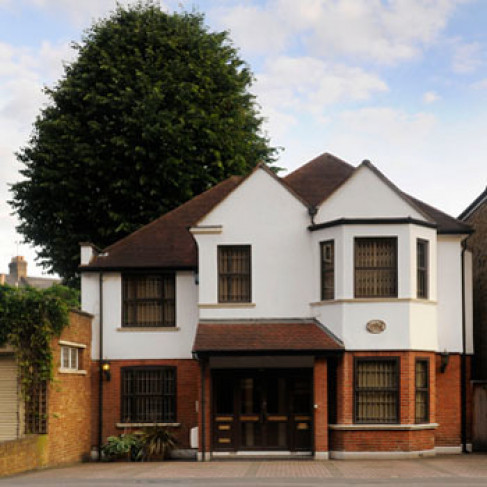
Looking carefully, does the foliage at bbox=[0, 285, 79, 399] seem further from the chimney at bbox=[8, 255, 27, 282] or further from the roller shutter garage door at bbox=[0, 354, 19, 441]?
the chimney at bbox=[8, 255, 27, 282]

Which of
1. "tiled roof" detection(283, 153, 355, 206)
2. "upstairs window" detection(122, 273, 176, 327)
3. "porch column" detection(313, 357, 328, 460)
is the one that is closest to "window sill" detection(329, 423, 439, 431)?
"porch column" detection(313, 357, 328, 460)

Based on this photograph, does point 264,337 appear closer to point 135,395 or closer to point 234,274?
point 234,274

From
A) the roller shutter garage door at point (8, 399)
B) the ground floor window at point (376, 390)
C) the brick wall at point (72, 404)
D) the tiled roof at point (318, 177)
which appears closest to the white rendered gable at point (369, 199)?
the tiled roof at point (318, 177)

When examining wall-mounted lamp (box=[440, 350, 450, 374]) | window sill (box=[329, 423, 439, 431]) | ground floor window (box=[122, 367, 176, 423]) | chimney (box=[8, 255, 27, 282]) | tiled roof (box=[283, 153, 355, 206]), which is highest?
chimney (box=[8, 255, 27, 282])

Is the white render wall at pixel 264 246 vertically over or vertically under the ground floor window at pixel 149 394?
over

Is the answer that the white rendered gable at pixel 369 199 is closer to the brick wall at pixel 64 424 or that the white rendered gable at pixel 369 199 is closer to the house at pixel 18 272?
the brick wall at pixel 64 424

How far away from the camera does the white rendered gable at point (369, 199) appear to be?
91.8 ft

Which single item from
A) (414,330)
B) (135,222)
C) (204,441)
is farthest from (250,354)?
(135,222)

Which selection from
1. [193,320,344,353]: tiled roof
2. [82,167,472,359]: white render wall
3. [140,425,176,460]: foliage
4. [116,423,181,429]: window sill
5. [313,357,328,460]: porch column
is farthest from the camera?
[116,423,181,429]: window sill

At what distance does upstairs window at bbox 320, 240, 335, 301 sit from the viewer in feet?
92.1

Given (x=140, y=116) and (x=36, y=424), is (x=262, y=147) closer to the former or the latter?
(x=140, y=116)

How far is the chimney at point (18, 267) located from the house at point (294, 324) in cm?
7635

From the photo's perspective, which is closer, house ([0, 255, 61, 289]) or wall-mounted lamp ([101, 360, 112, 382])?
wall-mounted lamp ([101, 360, 112, 382])

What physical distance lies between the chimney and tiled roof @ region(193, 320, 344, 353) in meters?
79.3
